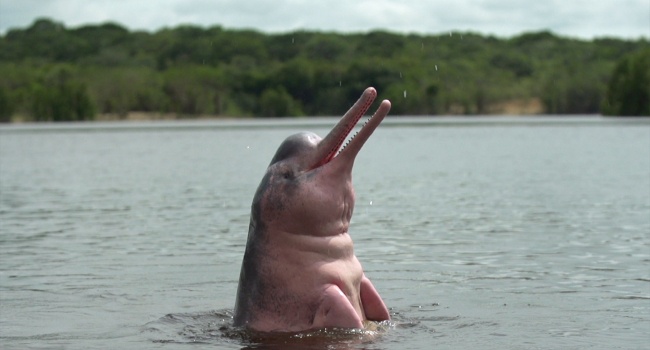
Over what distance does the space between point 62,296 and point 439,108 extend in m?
137

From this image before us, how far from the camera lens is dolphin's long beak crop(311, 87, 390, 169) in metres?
9.86

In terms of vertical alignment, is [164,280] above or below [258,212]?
below

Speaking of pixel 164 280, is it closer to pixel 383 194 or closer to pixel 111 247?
pixel 111 247

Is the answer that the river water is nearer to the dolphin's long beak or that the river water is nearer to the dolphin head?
the dolphin head

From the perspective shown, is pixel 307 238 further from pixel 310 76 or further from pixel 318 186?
pixel 310 76

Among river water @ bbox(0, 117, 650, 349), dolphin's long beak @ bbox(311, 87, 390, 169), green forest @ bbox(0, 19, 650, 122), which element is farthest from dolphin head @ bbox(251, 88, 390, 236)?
green forest @ bbox(0, 19, 650, 122)

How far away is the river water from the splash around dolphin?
29 centimetres

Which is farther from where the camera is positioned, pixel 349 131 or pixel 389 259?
pixel 389 259

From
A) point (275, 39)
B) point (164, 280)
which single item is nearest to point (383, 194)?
point (164, 280)

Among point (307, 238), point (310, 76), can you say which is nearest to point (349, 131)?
point (307, 238)

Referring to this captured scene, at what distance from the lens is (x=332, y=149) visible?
33.2ft

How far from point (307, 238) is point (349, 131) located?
914mm

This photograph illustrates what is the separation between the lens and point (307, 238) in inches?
392

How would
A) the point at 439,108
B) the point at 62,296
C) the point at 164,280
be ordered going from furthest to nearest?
the point at 439,108
the point at 164,280
the point at 62,296
